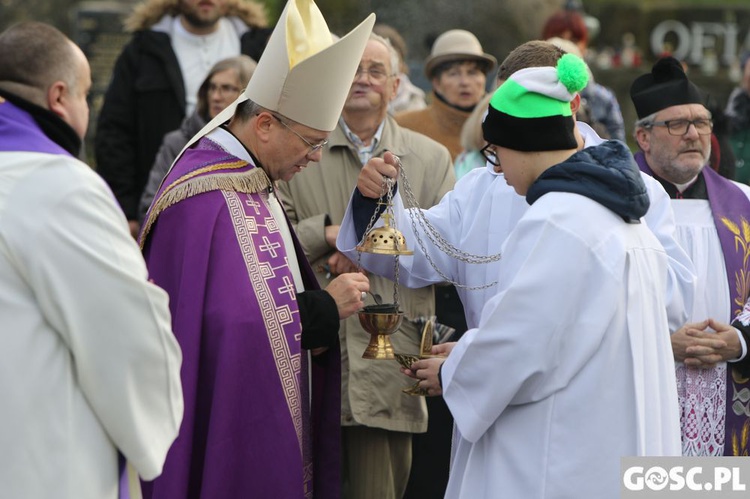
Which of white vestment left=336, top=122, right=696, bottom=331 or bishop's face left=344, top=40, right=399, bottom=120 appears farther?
bishop's face left=344, top=40, right=399, bottom=120

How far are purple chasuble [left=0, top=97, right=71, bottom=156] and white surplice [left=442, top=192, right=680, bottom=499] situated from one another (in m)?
1.47

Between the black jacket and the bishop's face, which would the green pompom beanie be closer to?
the bishop's face

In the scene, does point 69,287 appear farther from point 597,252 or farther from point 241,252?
point 597,252

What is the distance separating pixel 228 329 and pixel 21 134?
121 cm

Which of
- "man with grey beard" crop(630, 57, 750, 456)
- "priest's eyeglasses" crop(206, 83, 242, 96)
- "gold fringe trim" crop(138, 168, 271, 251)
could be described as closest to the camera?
"gold fringe trim" crop(138, 168, 271, 251)

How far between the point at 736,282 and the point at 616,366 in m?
1.90

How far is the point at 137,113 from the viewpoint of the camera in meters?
7.88

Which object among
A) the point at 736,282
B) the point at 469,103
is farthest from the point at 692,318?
the point at 469,103

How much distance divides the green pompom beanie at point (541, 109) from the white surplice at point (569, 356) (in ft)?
0.69

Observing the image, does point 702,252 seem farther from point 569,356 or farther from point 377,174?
point 569,356

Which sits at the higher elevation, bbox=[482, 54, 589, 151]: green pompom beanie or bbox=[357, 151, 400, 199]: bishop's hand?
bbox=[482, 54, 589, 151]: green pompom beanie

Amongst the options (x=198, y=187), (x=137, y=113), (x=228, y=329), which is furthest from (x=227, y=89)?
(x=228, y=329)

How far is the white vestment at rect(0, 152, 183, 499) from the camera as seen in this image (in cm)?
305

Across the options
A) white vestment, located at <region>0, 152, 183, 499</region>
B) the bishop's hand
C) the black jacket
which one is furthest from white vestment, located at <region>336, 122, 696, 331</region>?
the black jacket
